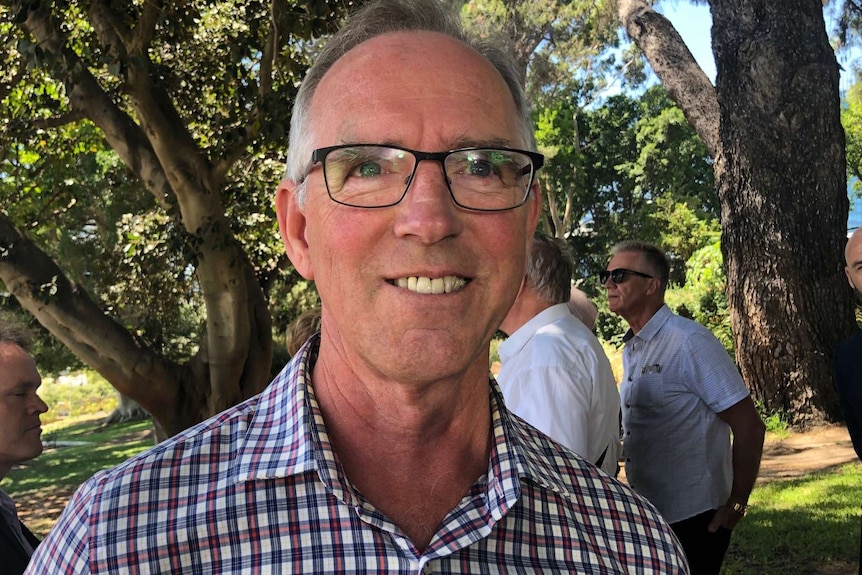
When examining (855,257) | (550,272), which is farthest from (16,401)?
(855,257)

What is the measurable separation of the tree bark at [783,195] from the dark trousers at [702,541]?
6104mm

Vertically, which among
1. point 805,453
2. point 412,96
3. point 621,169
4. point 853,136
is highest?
point 621,169

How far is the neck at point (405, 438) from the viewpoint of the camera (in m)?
1.43

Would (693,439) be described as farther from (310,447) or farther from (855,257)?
(310,447)

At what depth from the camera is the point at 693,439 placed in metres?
4.13

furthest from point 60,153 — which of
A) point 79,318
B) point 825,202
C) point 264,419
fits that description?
point 264,419

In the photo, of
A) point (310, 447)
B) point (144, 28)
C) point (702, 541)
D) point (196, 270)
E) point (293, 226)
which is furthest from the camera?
point (196, 270)

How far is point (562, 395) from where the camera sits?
3342mm

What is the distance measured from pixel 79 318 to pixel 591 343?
5267 mm

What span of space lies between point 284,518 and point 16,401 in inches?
103

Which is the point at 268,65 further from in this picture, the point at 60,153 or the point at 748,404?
the point at 60,153

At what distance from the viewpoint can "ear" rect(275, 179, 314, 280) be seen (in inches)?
60.9

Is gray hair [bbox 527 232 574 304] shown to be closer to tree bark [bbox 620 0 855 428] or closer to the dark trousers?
the dark trousers

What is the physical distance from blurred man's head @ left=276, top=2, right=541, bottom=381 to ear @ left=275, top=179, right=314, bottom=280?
31mm
